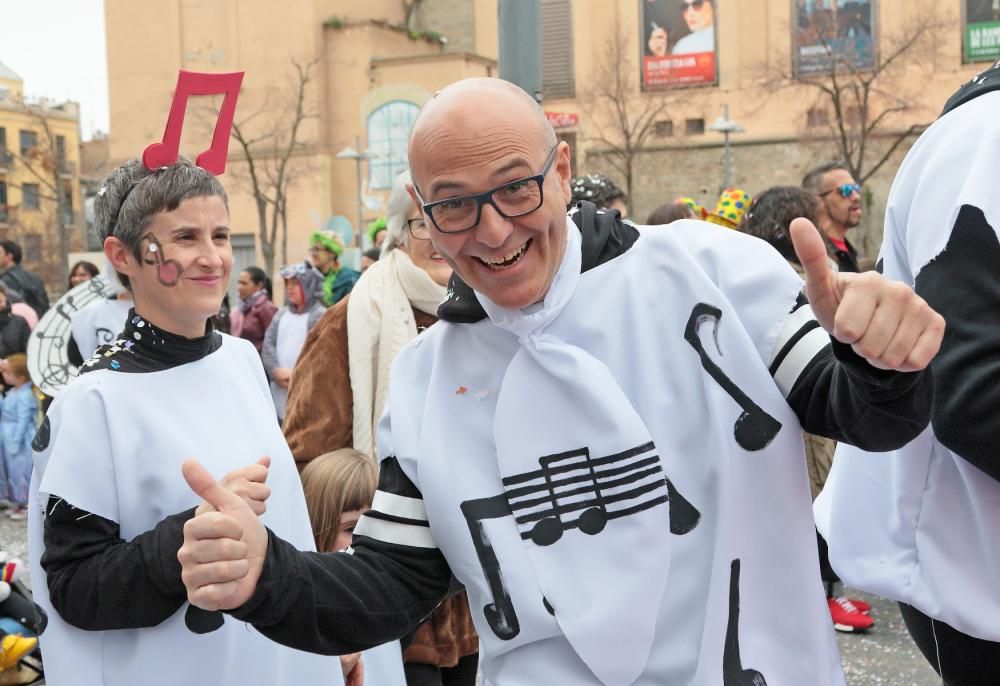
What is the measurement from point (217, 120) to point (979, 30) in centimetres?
3372

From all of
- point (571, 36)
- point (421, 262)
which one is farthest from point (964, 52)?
point (421, 262)

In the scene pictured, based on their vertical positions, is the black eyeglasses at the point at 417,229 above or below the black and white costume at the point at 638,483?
above

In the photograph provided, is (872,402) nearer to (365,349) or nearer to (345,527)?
(345,527)

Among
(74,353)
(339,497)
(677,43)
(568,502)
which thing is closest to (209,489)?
(568,502)

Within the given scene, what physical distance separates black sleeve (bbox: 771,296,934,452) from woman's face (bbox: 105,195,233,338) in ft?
5.11

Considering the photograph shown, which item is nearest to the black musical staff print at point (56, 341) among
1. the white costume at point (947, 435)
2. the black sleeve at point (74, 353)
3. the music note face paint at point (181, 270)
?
the black sleeve at point (74, 353)

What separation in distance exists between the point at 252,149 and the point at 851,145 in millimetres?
21257

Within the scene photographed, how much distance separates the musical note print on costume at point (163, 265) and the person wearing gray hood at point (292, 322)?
6328 millimetres

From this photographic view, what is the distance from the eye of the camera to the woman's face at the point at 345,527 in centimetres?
353

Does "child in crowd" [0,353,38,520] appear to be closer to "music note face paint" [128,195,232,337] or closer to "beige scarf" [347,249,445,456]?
"beige scarf" [347,249,445,456]

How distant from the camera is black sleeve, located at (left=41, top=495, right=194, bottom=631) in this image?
260 centimetres

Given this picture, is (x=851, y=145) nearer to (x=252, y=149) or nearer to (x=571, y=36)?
(x=571, y=36)

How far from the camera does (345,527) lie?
3570 millimetres

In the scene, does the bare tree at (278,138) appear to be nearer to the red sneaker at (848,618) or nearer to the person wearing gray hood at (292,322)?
the person wearing gray hood at (292,322)
